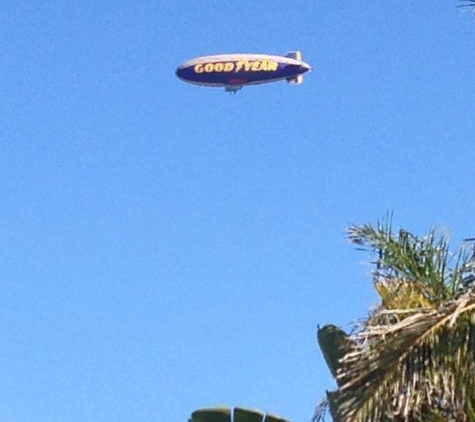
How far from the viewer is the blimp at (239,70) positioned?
93312mm

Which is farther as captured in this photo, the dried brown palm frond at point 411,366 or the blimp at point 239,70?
the blimp at point 239,70

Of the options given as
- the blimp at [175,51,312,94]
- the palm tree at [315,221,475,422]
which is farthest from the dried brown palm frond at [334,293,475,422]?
the blimp at [175,51,312,94]

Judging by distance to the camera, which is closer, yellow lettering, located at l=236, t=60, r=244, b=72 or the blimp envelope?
the blimp envelope

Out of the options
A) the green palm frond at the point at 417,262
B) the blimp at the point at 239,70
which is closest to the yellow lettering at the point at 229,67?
the blimp at the point at 239,70

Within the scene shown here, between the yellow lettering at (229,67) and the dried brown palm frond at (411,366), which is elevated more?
the yellow lettering at (229,67)

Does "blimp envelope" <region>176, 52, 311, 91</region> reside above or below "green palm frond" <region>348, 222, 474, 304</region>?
above

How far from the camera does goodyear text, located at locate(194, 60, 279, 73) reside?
93875mm

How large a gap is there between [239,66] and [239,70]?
0.55 metres

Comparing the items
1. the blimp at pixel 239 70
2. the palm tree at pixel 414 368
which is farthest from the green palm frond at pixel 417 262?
the blimp at pixel 239 70

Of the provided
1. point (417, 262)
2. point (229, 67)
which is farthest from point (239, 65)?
point (417, 262)

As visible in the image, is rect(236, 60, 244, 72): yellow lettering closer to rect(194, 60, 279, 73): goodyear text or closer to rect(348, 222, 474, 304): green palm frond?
rect(194, 60, 279, 73): goodyear text

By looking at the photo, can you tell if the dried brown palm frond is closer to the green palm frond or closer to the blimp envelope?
the green palm frond

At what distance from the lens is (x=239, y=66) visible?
95.3m

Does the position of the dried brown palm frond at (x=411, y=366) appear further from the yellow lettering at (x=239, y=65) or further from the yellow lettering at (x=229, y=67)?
the yellow lettering at (x=239, y=65)
